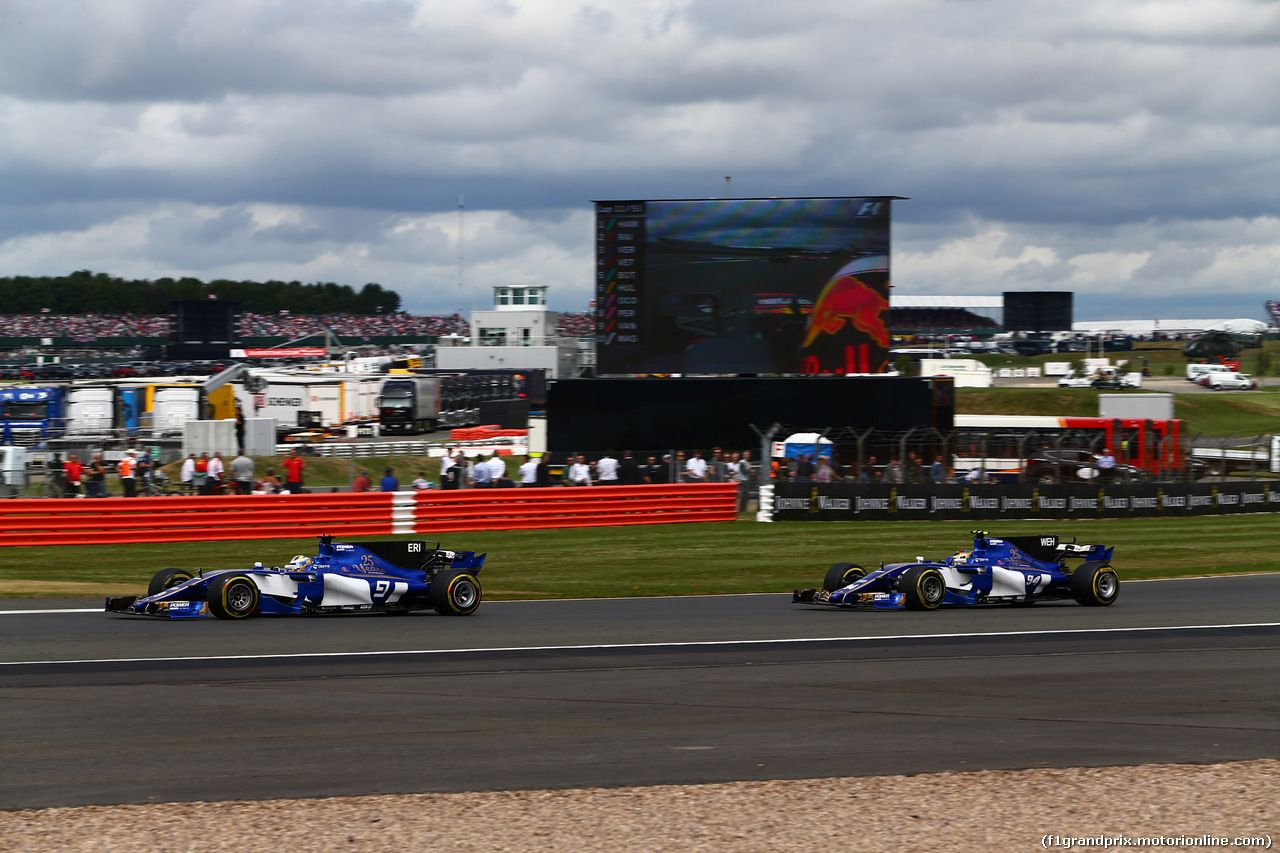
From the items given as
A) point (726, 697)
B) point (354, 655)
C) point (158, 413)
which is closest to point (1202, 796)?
point (726, 697)

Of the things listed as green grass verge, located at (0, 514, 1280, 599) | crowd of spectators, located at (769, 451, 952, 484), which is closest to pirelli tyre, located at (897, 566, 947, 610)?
green grass verge, located at (0, 514, 1280, 599)

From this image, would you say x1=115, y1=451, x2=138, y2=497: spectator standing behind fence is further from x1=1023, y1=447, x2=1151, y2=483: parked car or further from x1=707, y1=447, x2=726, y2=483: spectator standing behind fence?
x1=1023, y1=447, x2=1151, y2=483: parked car

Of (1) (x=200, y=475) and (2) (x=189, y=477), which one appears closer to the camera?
(1) (x=200, y=475)

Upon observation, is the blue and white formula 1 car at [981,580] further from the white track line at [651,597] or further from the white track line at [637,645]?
the white track line at [651,597]

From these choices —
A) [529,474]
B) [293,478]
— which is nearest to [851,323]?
[529,474]

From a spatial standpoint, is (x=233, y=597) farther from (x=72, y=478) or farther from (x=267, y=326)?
(x=267, y=326)

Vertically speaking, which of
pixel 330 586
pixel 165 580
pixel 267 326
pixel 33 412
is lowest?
pixel 330 586

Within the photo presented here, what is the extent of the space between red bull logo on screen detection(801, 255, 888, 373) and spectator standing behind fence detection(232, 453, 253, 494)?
14.4m

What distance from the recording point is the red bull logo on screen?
2923cm

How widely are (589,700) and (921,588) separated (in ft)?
20.0

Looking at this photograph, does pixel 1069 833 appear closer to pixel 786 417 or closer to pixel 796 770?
pixel 796 770

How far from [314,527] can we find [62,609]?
329 inches

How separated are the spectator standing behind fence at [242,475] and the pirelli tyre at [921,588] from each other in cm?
1349

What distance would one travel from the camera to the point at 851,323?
97.4 feet
